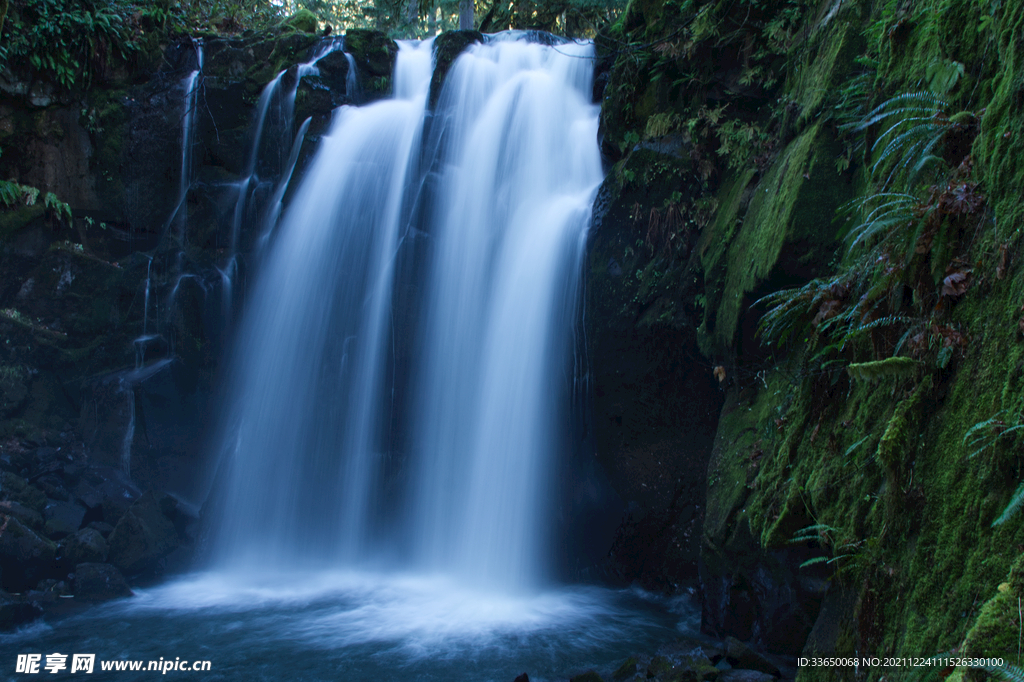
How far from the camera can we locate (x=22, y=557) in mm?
7391

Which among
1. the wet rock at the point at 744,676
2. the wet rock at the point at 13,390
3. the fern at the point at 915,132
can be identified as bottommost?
the wet rock at the point at 744,676

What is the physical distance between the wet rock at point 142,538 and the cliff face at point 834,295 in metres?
6.37

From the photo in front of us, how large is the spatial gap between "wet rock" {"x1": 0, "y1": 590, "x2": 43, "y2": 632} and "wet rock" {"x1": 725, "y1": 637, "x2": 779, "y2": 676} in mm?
7178

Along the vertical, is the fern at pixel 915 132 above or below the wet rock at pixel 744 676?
above

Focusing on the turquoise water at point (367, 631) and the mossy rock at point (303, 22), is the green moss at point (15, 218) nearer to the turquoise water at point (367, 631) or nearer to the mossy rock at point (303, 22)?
the mossy rock at point (303, 22)

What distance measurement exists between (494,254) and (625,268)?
2156 mm

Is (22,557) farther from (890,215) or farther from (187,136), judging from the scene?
(890,215)

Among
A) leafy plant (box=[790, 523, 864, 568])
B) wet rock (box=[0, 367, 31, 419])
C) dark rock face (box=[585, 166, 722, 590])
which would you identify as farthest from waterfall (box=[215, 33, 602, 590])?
leafy plant (box=[790, 523, 864, 568])

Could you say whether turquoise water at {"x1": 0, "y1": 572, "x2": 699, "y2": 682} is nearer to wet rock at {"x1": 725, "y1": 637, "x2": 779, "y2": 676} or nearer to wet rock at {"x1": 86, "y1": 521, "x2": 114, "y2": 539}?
wet rock at {"x1": 725, "y1": 637, "x2": 779, "y2": 676}

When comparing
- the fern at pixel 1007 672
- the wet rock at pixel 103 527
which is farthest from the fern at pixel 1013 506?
the wet rock at pixel 103 527

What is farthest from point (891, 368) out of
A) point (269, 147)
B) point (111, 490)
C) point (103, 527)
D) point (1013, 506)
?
point (269, 147)

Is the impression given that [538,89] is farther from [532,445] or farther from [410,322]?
[532,445]

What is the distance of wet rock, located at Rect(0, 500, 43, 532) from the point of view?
26.0 ft

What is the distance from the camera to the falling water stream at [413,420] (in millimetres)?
6281
